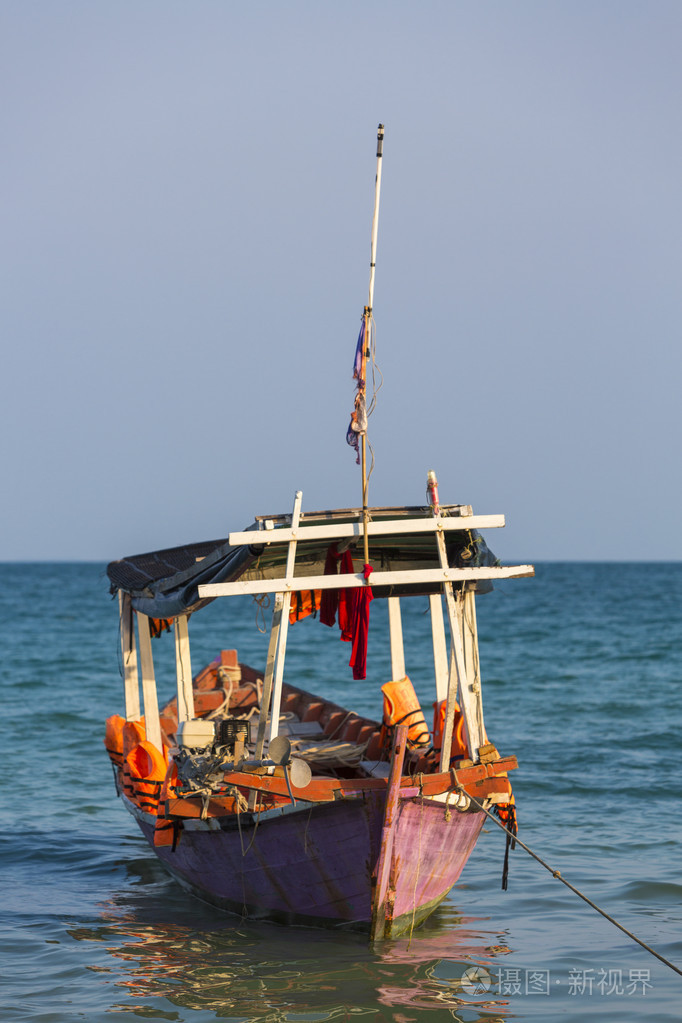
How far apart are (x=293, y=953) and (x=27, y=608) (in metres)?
49.5

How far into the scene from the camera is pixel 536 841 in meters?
12.6

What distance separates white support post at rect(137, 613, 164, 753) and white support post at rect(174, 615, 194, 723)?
2.32 ft

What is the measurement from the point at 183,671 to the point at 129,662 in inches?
75.5

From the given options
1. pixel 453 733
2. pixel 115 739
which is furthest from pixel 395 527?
pixel 115 739

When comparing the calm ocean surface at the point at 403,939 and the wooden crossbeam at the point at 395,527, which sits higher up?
the wooden crossbeam at the point at 395,527

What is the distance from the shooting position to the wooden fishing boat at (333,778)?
8422 millimetres

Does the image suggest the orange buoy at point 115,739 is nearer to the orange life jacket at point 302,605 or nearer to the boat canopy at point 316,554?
the boat canopy at point 316,554

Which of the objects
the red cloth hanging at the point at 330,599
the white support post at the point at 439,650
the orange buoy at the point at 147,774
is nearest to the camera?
the red cloth hanging at the point at 330,599

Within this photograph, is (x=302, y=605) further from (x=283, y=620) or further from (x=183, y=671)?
(x=283, y=620)

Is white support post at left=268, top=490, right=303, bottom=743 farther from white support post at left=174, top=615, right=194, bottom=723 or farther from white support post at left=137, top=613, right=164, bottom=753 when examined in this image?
white support post at left=137, top=613, right=164, bottom=753

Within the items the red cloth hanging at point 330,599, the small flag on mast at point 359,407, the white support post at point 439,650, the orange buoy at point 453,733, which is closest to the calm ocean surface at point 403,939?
the orange buoy at point 453,733

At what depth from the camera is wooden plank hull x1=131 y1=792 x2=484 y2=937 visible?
8.38 meters

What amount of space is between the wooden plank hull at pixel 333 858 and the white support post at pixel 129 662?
2856 mm

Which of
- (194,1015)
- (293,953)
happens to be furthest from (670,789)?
(194,1015)
